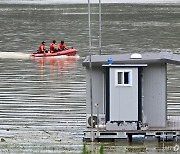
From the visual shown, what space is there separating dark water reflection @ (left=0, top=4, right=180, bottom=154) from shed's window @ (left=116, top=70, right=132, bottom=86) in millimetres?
1591

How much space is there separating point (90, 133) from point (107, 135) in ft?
1.49

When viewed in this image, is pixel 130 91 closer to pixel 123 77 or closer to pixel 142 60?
pixel 123 77

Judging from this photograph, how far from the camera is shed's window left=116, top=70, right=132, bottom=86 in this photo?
20078mm

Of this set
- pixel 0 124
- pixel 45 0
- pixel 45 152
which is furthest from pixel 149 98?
pixel 45 0

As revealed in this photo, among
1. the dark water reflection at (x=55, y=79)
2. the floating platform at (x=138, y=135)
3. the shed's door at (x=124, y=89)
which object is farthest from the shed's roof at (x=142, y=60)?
the dark water reflection at (x=55, y=79)

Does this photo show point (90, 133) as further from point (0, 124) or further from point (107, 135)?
point (0, 124)

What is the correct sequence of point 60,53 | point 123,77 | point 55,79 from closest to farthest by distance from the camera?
point 123,77 < point 55,79 < point 60,53

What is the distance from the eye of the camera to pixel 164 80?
2036cm

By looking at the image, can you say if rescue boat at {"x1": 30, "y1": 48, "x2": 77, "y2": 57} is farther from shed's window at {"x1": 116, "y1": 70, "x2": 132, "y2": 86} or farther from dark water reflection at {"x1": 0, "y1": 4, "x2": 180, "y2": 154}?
shed's window at {"x1": 116, "y1": 70, "x2": 132, "y2": 86}

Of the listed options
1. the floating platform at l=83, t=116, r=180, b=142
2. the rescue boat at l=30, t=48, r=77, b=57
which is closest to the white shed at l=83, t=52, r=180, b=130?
the floating platform at l=83, t=116, r=180, b=142

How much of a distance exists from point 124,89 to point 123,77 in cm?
32

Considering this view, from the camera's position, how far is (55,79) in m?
34.3

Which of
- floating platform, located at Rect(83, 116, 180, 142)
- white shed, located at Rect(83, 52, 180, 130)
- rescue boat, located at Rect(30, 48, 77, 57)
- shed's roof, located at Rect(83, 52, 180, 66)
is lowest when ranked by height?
floating platform, located at Rect(83, 116, 180, 142)

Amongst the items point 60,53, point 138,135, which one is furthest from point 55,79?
point 138,135
